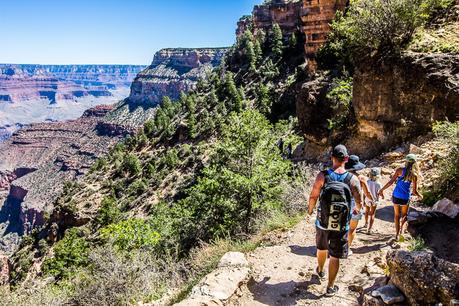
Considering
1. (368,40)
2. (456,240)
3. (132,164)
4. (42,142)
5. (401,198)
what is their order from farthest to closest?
(42,142) < (132,164) < (368,40) < (401,198) < (456,240)

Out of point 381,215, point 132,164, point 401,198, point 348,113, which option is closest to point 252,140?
point 348,113

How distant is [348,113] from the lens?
18.7 metres

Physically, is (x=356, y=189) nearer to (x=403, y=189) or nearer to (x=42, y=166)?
(x=403, y=189)

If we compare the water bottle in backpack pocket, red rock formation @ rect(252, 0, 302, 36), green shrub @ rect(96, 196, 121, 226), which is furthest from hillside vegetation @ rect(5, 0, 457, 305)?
red rock formation @ rect(252, 0, 302, 36)

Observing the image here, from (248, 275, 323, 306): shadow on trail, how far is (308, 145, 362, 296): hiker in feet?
1.59

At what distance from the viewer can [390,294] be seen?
479cm

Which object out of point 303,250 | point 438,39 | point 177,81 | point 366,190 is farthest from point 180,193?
point 177,81

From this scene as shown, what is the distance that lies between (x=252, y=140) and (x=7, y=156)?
217 meters

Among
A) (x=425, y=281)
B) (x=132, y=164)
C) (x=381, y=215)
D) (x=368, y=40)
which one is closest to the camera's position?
(x=425, y=281)

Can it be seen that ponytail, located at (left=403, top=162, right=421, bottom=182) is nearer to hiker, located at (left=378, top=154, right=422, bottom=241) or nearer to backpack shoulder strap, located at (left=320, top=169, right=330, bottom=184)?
hiker, located at (left=378, top=154, right=422, bottom=241)

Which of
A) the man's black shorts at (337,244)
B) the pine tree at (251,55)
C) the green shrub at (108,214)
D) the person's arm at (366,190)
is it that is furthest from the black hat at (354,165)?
the pine tree at (251,55)

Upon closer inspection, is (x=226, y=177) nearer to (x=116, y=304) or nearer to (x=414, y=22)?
(x=116, y=304)

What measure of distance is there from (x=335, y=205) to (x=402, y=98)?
10659 millimetres

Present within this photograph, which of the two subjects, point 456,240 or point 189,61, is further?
point 189,61
